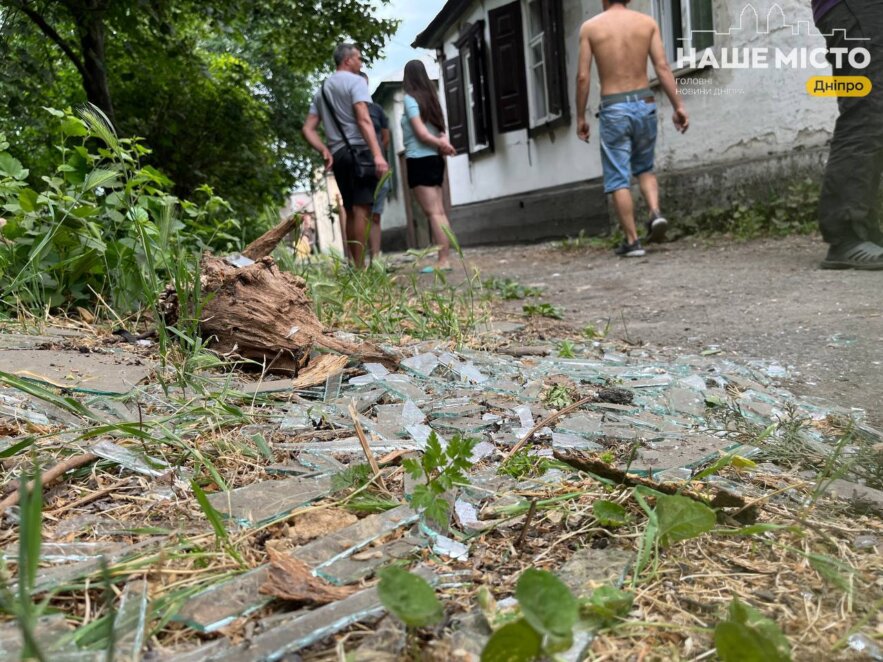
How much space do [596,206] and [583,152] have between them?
2.62 ft

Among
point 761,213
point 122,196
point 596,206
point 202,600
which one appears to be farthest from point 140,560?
point 596,206

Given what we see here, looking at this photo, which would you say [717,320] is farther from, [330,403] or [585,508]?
[585,508]

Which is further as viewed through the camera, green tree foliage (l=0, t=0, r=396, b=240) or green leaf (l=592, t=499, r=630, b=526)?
green tree foliage (l=0, t=0, r=396, b=240)

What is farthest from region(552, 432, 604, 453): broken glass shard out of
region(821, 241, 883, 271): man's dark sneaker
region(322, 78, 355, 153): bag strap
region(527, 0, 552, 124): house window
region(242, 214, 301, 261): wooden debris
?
region(527, 0, 552, 124): house window

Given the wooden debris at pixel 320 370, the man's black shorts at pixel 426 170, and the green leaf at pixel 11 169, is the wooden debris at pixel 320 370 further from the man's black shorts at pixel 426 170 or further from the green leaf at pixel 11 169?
the man's black shorts at pixel 426 170

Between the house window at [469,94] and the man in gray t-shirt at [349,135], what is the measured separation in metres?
6.32

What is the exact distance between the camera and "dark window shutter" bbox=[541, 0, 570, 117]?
8.74 m

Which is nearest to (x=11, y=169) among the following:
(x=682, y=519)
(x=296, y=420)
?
(x=296, y=420)

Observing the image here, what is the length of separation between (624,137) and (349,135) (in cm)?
225

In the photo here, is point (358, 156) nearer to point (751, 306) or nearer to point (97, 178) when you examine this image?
point (97, 178)

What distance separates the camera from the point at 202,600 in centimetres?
87

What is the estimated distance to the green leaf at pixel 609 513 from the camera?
3.52 feet

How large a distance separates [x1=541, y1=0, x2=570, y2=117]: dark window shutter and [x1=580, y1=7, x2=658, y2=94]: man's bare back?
10.5 feet

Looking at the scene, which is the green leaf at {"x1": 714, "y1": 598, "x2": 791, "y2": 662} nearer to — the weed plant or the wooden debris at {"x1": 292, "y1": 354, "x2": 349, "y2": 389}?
the wooden debris at {"x1": 292, "y1": 354, "x2": 349, "y2": 389}
